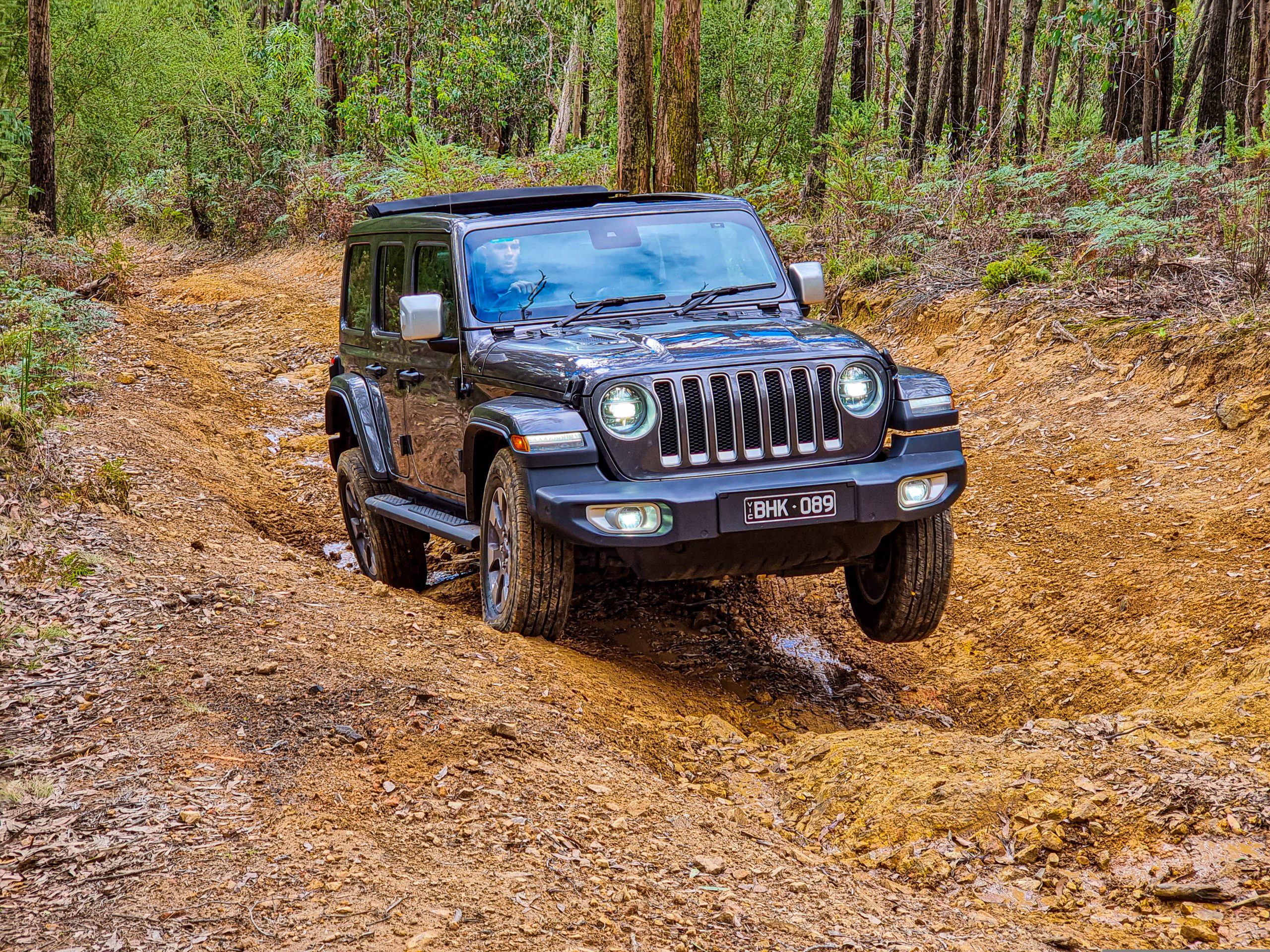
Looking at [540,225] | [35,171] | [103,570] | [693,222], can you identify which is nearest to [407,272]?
[540,225]

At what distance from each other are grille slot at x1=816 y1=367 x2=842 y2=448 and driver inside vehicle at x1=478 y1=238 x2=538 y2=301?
1.69 metres

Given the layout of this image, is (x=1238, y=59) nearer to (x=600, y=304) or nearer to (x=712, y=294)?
(x=712, y=294)

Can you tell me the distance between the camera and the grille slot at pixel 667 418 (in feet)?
15.4

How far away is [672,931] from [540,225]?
391 centimetres

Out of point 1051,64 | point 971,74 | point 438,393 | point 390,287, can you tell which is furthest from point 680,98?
point 1051,64

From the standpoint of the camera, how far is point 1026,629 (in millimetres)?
6016

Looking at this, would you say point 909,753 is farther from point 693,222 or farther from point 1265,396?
point 1265,396

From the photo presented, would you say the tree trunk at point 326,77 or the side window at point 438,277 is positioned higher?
the tree trunk at point 326,77

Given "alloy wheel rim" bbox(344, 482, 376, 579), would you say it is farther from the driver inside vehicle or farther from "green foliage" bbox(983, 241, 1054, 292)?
"green foliage" bbox(983, 241, 1054, 292)

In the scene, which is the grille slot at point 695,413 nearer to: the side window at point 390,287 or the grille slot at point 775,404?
the grille slot at point 775,404

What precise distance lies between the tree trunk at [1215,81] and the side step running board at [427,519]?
13.2 m

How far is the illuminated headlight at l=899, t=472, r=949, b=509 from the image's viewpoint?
4.85 metres

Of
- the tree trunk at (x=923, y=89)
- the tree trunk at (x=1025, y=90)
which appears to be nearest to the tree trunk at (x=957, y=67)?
the tree trunk at (x=923, y=89)

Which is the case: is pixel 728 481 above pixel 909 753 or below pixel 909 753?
above
